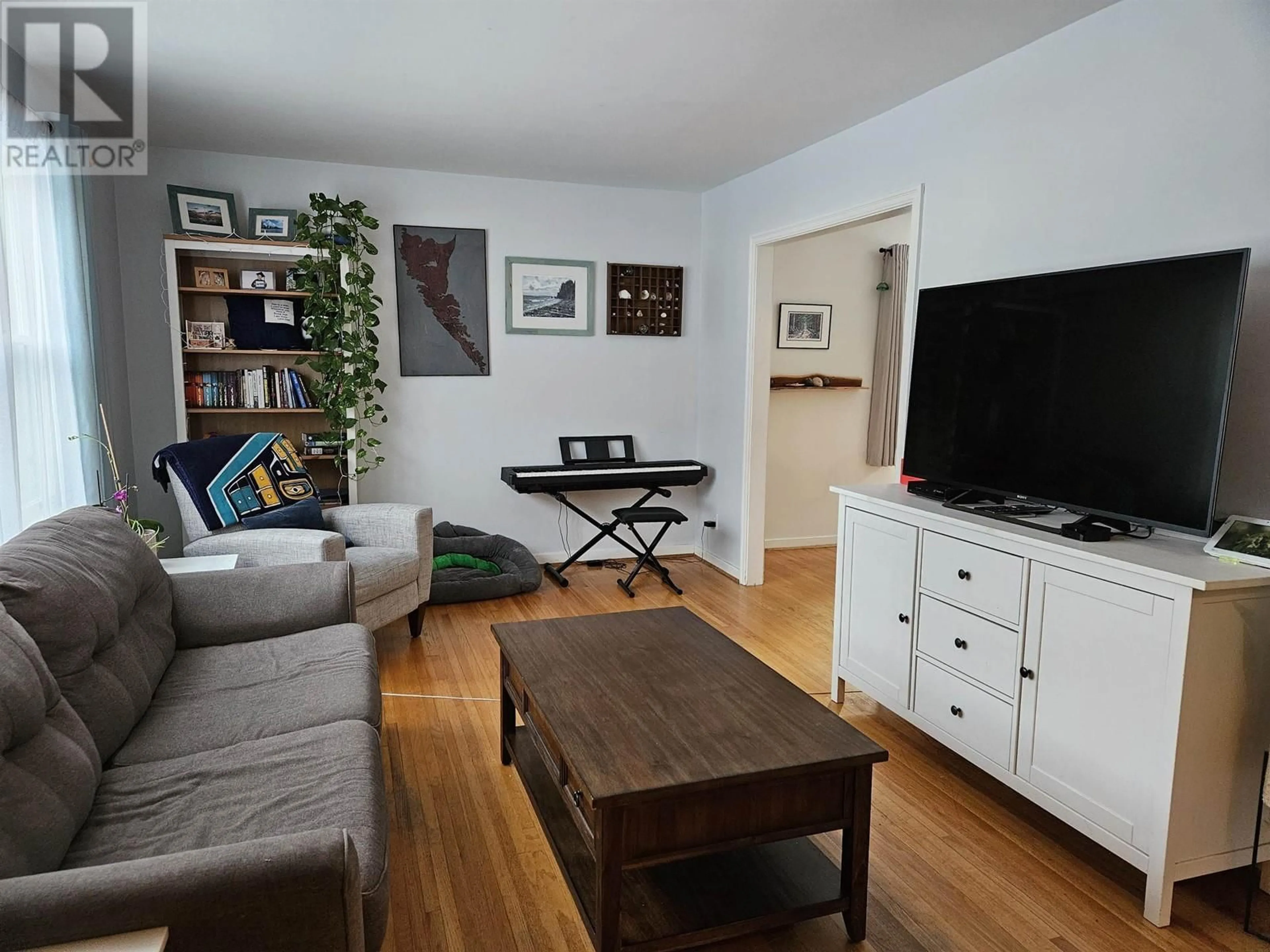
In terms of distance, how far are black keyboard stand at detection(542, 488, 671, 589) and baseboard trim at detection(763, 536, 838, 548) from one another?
109cm

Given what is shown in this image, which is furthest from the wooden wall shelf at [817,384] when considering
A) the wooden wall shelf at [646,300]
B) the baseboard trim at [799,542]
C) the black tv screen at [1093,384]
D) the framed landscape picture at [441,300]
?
the black tv screen at [1093,384]

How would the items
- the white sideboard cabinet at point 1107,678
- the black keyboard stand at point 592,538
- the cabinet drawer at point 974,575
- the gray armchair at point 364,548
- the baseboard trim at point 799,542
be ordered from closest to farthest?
the white sideboard cabinet at point 1107,678
the cabinet drawer at point 974,575
the gray armchair at point 364,548
the black keyboard stand at point 592,538
the baseboard trim at point 799,542

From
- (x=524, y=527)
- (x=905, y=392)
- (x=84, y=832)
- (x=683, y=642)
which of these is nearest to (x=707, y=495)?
(x=524, y=527)

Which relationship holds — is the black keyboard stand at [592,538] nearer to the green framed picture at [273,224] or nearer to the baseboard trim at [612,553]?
the baseboard trim at [612,553]

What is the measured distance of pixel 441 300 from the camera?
189 inches

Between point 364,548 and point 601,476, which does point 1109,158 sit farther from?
point 364,548

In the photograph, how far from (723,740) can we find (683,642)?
623 millimetres

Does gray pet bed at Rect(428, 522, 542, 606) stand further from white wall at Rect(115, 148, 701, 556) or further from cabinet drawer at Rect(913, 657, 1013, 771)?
cabinet drawer at Rect(913, 657, 1013, 771)

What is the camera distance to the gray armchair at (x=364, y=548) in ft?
10.3

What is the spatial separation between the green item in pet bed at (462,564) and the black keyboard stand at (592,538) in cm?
40

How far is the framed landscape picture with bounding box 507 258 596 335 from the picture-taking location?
4.95 meters

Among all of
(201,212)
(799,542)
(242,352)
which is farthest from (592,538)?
(201,212)

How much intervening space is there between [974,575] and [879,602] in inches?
20.0

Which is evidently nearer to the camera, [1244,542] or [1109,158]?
[1244,542]
